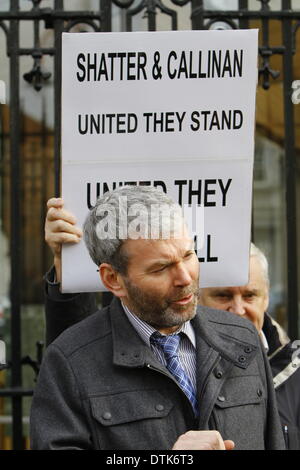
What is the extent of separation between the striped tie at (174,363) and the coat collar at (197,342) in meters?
0.06

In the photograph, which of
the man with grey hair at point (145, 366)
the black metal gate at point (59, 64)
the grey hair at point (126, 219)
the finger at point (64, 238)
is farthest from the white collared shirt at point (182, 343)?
the black metal gate at point (59, 64)

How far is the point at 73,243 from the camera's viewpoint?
9.36ft

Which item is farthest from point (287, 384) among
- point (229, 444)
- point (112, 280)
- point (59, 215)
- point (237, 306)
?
point (59, 215)

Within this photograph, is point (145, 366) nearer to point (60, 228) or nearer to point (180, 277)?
point (180, 277)

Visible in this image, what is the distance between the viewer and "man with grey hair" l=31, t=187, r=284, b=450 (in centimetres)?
230

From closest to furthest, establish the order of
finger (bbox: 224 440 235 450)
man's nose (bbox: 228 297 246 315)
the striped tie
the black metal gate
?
finger (bbox: 224 440 235 450)
the striped tie
man's nose (bbox: 228 297 246 315)
the black metal gate

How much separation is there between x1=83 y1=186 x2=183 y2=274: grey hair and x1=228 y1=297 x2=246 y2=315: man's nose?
3.14 ft

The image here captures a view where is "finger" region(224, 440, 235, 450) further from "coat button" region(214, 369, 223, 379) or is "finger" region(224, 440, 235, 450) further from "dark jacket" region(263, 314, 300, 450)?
"dark jacket" region(263, 314, 300, 450)

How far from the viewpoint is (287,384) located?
9.84ft

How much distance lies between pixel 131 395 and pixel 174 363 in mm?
168

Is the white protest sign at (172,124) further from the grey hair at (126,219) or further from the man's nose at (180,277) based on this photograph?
the man's nose at (180,277)

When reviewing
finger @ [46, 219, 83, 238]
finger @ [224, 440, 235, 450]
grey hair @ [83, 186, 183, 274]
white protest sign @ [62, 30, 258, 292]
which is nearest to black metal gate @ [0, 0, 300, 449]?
white protest sign @ [62, 30, 258, 292]

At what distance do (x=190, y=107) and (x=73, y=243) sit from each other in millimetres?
640

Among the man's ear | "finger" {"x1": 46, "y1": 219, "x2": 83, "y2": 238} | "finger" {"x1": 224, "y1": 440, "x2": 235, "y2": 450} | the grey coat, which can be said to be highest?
"finger" {"x1": 46, "y1": 219, "x2": 83, "y2": 238}
